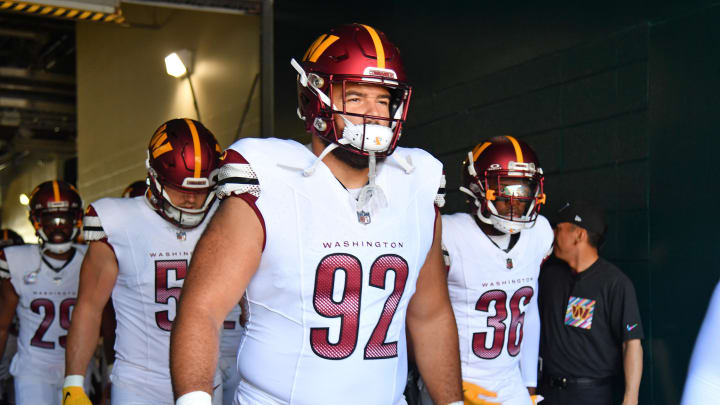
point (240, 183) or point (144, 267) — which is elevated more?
point (240, 183)

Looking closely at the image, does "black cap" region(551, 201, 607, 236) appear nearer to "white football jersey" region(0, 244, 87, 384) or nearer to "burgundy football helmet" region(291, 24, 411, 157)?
"burgundy football helmet" region(291, 24, 411, 157)

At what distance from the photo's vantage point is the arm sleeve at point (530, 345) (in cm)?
425

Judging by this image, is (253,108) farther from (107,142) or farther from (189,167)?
(107,142)

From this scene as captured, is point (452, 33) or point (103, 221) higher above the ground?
point (452, 33)

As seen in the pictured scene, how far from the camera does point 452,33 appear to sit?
5836 mm

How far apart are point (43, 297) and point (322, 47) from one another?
12.3ft

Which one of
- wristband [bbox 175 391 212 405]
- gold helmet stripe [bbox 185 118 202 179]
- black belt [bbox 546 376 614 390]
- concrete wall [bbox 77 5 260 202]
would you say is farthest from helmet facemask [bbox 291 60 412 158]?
concrete wall [bbox 77 5 260 202]

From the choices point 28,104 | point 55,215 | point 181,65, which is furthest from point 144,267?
point 28,104

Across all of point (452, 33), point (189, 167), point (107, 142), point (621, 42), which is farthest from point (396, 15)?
point (107, 142)

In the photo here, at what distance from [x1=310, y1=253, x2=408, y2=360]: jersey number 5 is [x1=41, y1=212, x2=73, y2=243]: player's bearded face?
12.5ft

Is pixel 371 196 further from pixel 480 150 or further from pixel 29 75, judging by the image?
pixel 29 75

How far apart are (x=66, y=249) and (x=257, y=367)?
3603 mm

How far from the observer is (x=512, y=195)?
4.17m

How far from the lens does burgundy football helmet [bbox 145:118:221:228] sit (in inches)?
157
